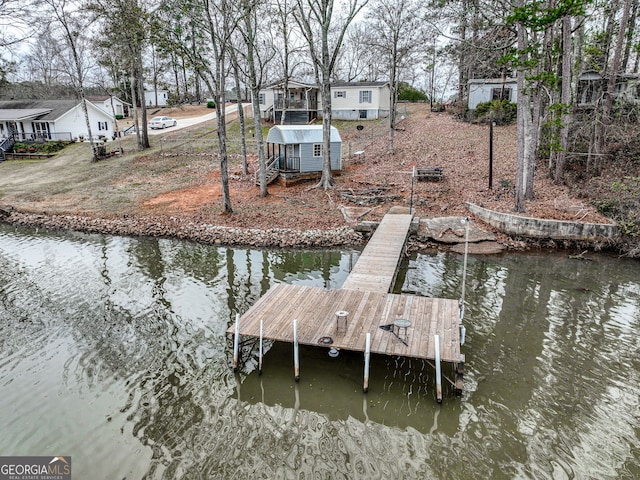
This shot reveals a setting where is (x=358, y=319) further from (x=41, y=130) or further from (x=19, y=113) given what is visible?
(x=19, y=113)

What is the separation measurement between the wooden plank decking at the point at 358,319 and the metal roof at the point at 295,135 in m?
14.8

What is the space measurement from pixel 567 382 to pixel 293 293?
6.10 metres

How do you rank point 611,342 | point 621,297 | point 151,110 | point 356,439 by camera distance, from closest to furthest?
point 356,439 < point 611,342 < point 621,297 < point 151,110

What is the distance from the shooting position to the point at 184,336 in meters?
9.73

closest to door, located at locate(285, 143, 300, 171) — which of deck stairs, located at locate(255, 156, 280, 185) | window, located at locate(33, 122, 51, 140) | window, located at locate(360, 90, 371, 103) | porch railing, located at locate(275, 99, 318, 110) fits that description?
deck stairs, located at locate(255, 156, 280, 185)

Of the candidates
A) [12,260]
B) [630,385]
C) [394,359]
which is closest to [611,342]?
[630,385]

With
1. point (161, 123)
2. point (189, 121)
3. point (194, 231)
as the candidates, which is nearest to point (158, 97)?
point (189, 121)

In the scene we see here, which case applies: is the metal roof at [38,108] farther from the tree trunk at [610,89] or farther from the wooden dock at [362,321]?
the tree trunk at [610,89]

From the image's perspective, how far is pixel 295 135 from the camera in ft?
77.8

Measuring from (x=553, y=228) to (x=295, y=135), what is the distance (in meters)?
14.4

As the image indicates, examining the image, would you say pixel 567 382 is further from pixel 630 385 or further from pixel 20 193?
pixel 20 193

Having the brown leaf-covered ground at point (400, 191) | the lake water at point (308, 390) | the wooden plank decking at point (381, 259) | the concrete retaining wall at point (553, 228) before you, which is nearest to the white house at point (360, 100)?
the brown leaf-covered ground at point (400, 191)

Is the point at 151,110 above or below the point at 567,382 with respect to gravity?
above

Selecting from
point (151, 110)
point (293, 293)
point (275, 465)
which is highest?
point (151, 110)
